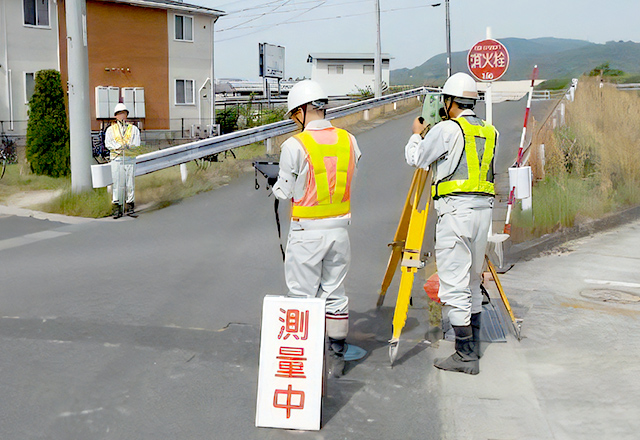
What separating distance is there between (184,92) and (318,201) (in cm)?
3166

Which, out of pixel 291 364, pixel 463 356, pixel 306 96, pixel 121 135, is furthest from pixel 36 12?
pixel 291 364

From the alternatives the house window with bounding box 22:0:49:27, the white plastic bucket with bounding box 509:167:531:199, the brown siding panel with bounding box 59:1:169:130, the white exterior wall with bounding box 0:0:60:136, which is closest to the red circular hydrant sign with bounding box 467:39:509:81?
the white plastic bucket with bounding box 509:167:531:199

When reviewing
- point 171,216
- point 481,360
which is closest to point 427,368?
point 481,360

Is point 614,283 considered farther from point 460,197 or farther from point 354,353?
point 354,353

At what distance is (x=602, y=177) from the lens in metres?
13.4

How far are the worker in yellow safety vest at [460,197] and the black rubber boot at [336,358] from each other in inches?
28.9

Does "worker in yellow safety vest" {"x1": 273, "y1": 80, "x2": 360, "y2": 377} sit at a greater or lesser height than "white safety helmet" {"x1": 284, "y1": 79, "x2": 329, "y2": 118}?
lesser

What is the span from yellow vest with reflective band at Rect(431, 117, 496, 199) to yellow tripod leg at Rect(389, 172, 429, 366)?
354mm

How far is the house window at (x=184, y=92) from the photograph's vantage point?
35.2 metres

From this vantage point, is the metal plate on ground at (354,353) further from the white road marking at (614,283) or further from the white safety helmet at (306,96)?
the white road marking at (614,283)

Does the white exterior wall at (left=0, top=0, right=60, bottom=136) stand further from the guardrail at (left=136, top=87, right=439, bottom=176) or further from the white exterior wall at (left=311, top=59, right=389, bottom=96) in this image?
the white exterior wall at (left=311, top=59, right=389, bottom=96)

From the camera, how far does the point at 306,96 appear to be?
521 centimetres

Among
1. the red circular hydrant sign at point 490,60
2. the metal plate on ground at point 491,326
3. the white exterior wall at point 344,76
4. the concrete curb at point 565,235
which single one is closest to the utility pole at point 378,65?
the concrete curb at point 565,235

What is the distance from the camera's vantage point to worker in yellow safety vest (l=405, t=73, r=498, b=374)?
530cm
